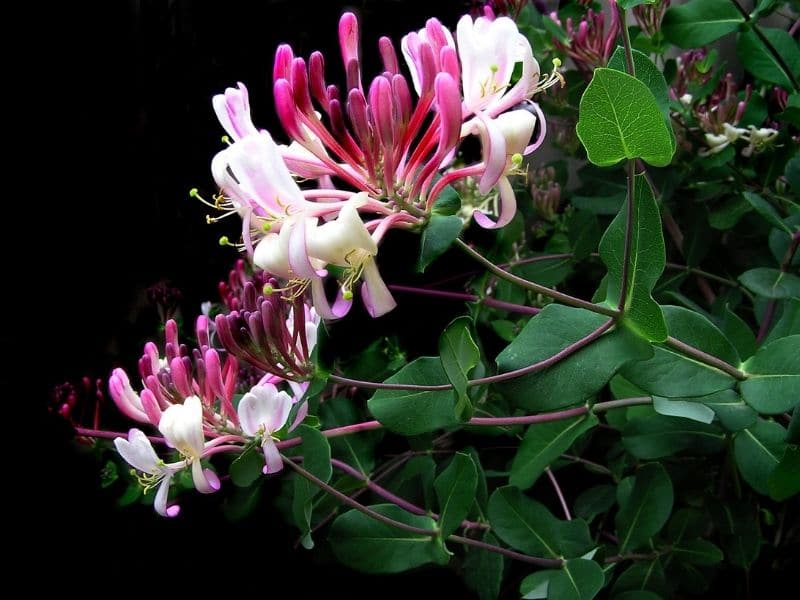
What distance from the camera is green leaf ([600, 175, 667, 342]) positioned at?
472 mm

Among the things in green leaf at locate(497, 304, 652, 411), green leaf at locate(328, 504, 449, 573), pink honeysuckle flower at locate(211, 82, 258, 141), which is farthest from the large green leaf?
pink honeysuckle flower at locate(211, 82, 258, 141)

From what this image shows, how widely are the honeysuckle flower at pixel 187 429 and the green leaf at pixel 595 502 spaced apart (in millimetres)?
535

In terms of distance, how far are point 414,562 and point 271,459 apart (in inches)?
7.9

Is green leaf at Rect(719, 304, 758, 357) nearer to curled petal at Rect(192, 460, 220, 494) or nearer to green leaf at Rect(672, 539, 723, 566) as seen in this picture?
green leaf at Rect(672, 539, 723, 566)

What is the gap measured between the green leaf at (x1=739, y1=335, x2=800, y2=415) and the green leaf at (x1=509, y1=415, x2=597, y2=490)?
18 cm

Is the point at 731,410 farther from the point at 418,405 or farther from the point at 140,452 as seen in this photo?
the point at 140,452

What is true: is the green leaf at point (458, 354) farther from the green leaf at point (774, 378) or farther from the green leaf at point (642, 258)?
the green leaf at point (774, 378)

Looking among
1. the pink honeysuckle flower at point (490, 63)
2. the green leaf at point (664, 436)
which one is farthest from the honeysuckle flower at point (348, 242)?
the green leaf at point (664, 436)

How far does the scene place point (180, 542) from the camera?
40.4 inches

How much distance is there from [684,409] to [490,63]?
1.20 ft

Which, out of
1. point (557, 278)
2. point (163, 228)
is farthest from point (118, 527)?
point (557, 278)

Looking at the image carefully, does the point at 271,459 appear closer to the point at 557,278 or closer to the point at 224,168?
the point at 224,168

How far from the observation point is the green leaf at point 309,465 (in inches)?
23.0

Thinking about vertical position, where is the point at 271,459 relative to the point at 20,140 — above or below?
below
